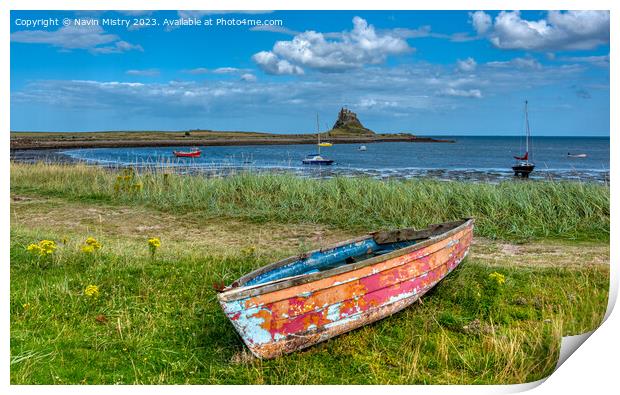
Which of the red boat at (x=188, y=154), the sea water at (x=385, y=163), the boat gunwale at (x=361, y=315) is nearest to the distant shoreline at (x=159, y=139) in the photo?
the sea water at (x=385, y=163)

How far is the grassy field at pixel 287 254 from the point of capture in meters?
4.85

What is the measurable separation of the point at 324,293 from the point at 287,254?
3.70m

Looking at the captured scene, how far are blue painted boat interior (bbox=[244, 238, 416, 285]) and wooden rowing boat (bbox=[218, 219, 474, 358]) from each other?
0.03 feet

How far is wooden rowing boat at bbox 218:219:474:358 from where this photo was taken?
14.7ft

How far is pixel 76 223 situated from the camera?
36.0 ft

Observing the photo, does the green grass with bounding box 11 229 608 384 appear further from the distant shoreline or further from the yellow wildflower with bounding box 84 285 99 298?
the distant shoreline

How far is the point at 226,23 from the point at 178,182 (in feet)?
26.4

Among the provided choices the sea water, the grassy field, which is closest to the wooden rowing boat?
the grassy field

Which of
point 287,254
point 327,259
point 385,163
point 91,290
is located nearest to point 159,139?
point 385,163

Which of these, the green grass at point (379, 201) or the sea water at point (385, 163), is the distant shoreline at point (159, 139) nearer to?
the sea water at point (385, 163)

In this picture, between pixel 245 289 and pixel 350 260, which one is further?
pixel 350 260

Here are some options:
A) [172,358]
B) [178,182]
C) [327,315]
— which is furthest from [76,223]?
[327,315]

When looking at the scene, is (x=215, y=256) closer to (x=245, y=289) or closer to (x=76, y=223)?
(x=245, y=289)

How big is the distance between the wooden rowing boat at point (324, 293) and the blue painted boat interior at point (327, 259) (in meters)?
0.01
